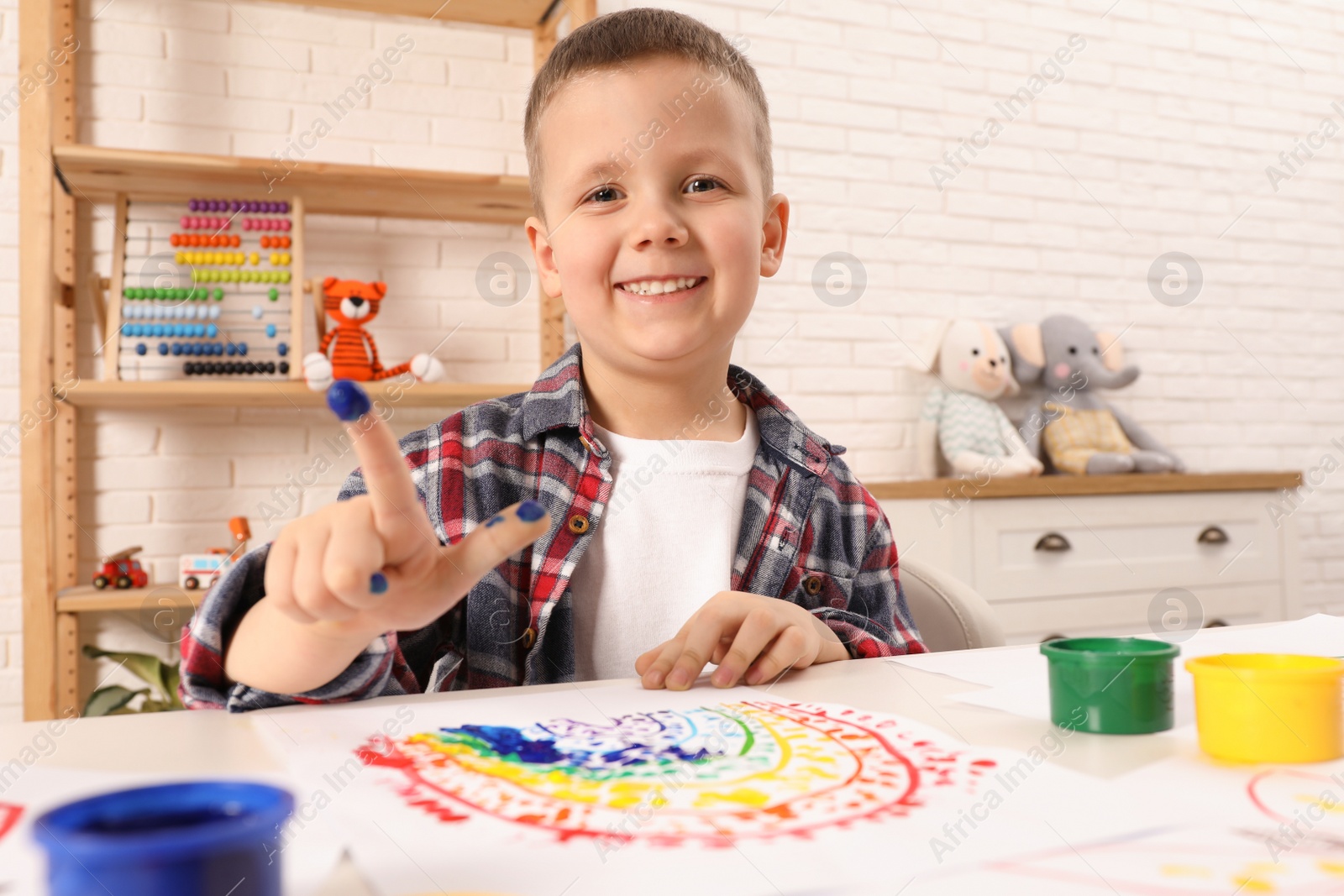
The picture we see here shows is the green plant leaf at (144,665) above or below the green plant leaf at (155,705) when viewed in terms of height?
above

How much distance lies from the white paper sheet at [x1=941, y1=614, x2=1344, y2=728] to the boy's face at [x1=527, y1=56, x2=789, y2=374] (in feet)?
1.38

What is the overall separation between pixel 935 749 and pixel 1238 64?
3428 mm

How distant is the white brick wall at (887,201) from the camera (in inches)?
82.9

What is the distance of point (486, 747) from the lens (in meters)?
0.53

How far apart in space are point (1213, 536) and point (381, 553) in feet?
8.27

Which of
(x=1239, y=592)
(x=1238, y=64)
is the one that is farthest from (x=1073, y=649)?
(x=1238, y=64)

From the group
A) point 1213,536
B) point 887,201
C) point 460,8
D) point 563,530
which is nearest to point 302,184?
point 460,8

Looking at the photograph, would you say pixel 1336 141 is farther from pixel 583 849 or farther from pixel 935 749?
pixel 583 849

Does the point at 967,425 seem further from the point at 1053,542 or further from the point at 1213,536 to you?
the point at 1213,536

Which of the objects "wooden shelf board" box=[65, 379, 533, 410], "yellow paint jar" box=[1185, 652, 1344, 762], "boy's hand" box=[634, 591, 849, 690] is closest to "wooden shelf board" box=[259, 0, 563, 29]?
"wooden shelf board" box=[65, 379, 533, 410]

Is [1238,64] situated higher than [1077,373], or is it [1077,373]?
[1238,64]

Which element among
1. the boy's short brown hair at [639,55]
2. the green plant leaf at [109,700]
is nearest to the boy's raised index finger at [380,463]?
the boy's short brown hair at [639,55]

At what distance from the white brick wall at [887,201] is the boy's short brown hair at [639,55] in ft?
4.02

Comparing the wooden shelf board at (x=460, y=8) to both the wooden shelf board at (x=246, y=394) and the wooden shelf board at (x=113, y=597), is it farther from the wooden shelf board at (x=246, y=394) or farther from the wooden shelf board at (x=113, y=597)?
the wooden shelf board at (x=113, y=597)
